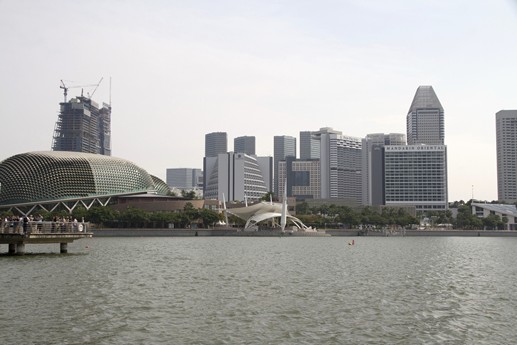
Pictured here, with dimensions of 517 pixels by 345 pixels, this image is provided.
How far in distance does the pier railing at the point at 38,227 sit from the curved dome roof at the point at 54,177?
A: 12411 centimetres

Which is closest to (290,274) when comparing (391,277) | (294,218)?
(391,277)

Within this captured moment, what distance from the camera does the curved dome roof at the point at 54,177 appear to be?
594 feet

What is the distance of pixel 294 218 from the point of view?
188 meters

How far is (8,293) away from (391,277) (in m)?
23.1

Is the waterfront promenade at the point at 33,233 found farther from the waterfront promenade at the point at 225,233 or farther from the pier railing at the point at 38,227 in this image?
the waterfront promenade at the point at 225,233

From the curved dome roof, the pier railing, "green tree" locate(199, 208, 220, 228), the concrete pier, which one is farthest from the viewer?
the curved dome roof

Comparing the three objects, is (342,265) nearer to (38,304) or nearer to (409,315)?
(409,315)

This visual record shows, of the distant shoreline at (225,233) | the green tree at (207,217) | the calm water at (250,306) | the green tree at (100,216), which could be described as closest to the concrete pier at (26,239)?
the calm water at (250,306)

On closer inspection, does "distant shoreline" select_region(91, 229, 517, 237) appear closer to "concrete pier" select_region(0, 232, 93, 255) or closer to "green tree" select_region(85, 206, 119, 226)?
"green tree" select_region(85, 206, 119, 226)

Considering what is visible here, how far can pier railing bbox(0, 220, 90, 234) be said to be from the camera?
53.4m

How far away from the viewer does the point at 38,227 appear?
→ 57500 mm

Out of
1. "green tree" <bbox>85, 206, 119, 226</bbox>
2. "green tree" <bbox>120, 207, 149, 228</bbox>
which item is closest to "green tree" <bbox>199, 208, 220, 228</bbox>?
"green tree" <bbox>120, 207, 149, 228</bbox>

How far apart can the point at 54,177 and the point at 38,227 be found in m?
131

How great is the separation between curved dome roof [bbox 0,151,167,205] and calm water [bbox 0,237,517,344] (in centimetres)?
13940
